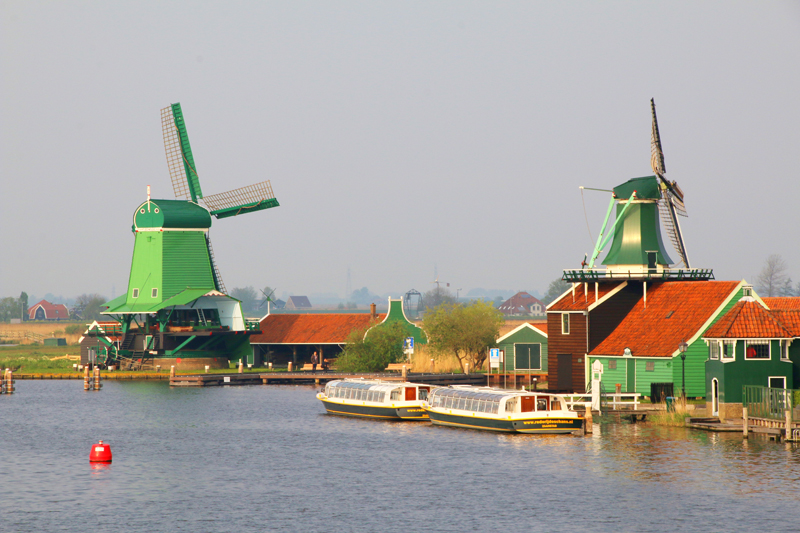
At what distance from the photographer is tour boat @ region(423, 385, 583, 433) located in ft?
173

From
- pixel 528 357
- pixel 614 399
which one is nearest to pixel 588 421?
pixel 614 399

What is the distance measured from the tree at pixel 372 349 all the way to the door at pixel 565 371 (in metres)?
24.3

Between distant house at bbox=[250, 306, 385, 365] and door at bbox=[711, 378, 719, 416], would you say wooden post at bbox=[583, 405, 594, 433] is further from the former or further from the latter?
distant house at bbox=[250, 306, 385, 365]

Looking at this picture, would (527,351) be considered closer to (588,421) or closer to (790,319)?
(588,421)

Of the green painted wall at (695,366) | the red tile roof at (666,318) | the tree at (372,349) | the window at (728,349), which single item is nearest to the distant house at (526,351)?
the tree at (372,349)

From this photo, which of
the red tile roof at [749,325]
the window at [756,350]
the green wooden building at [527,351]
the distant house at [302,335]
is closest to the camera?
the red tile roof at [749,325]

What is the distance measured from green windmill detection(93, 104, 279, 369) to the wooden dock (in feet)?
26.4

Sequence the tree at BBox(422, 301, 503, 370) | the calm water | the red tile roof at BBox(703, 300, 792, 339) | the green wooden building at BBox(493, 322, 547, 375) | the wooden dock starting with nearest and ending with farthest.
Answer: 1. the calm water
2. the red tile roof at BBox(703, 300, 792, 339)
3. the wooden dock
4. the green wooden building at BBox(493, 322, 547, 375)
5. the tree at BBox(422, 301, 503, 370)

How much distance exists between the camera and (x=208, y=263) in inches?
3787

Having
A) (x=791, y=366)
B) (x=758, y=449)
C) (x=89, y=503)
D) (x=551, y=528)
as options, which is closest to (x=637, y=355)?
(x=791, y=366)

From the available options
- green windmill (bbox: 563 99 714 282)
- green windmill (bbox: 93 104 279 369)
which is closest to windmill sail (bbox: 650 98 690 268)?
green windmill (bbox: 563 99 714 282)

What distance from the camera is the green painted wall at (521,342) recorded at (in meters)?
81.4

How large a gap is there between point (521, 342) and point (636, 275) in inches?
644

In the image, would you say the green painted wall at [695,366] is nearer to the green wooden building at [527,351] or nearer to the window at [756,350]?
the window at [756,350]
